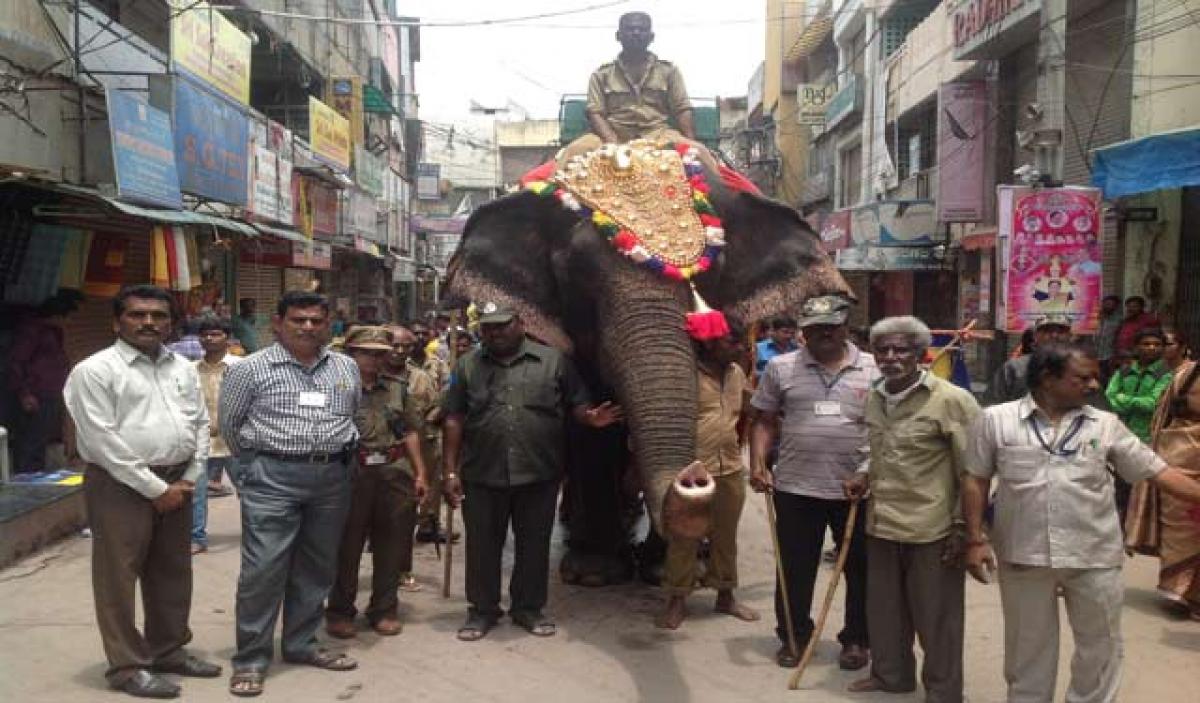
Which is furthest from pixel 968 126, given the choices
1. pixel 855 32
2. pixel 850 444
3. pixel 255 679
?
pixel 255 679

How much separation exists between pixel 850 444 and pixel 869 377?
319 mm

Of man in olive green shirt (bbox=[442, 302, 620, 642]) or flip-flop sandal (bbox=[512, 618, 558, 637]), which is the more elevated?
man in olive green shirt (bbox=[442, 302, 620, 642])

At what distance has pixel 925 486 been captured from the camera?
407 centimetres

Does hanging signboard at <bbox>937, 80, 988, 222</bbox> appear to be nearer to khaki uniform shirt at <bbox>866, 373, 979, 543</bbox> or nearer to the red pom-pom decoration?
the red pom-pom decoration

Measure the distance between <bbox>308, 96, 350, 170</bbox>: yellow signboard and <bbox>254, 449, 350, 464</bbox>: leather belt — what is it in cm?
1456

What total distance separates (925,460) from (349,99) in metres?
20.6

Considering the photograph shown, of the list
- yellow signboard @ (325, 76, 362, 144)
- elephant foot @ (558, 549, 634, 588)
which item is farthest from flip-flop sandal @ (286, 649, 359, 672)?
yellow signboard @ (325, 76, 362, 144)

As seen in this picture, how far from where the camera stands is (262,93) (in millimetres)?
20875

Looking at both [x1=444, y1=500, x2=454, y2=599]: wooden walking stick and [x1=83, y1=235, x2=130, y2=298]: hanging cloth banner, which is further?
[x1=83, y1=235, x2=130, y2=298]: hanging cloth banner

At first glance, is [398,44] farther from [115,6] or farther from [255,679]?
[255,679]

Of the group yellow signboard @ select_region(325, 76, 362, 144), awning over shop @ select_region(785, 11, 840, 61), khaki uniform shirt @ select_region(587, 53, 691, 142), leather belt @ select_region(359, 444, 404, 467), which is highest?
awning over shop @ select_region(785, 11, 840, 61)

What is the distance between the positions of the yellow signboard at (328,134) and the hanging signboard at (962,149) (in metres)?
10.8

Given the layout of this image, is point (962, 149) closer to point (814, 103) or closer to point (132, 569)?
point (814, 103)

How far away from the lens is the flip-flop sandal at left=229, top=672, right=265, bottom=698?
4.28m
